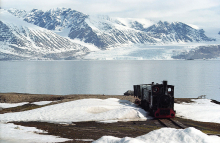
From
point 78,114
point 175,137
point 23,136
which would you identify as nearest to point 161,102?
point 78,114

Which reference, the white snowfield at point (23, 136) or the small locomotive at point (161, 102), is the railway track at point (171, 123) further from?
the white snowfield at point (23, 136)

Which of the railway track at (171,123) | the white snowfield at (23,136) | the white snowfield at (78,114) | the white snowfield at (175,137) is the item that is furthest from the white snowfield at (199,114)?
the white snowfield at (23,136)

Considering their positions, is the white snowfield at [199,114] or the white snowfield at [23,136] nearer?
the white snowfield at [23,136]

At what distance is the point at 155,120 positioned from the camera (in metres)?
30.1

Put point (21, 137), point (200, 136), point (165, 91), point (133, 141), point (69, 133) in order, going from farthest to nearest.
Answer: point (165, 91) → point (69, 133) → point (21, 137) → point (200, 136) → point (133, 141)

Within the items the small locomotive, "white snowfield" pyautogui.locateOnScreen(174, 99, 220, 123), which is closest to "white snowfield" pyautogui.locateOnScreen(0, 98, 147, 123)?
the small locomotive

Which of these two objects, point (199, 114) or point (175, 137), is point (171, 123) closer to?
point (199, 114)

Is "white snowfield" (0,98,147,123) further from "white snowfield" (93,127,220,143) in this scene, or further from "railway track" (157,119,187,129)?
"white snowfield" (93,127,220,143)

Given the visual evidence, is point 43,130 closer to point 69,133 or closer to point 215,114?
point 69,133

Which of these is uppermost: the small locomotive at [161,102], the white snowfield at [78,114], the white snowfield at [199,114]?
the small locomotive at [161,102]

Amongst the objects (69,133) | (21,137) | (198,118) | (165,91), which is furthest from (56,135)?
(198,118)

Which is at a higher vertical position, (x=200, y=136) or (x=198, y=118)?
(x=200, y=136)

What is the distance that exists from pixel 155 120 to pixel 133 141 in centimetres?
1636

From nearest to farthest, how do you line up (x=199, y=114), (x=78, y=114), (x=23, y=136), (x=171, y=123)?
1. (x=23, y=136)
2. (x=171, y=123)
3. (x=78, y=114)
4. (x=199, y=114)
